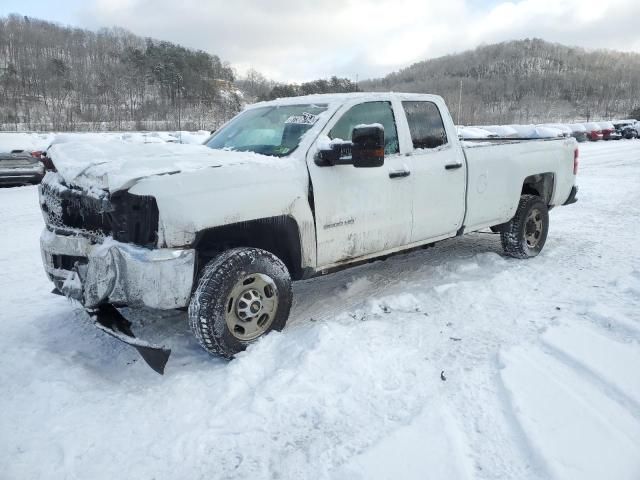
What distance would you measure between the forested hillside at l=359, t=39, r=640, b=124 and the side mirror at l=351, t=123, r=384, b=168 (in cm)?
8498

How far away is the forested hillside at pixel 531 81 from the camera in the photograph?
114869mm

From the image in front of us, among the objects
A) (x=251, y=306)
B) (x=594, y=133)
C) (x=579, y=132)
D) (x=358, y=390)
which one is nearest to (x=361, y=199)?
(x=251, y=306)

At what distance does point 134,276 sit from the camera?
298 cm

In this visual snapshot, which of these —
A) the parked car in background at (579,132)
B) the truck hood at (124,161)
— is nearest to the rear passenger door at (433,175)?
the truck hood at (124,161)

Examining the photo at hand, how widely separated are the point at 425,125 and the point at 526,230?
2035 millimetres

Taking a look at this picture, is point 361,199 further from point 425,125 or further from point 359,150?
point 425,125

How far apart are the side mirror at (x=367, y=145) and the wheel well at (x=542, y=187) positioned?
3194 mm

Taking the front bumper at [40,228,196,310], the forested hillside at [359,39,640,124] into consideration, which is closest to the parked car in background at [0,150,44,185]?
the front bumper at [40,228,196,310]

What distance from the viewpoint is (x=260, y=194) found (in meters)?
3.33

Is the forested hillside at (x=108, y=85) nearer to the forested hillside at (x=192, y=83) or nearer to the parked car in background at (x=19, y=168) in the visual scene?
the forested hillside at (x=192, y=83)

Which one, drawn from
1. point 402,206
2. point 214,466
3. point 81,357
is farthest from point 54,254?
point 402,206

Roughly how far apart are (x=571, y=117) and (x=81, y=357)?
124628 millimetres

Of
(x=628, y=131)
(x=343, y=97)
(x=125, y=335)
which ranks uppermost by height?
(x=628, y=131)

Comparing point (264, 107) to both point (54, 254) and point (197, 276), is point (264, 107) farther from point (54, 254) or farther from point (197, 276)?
point (54, 254)
